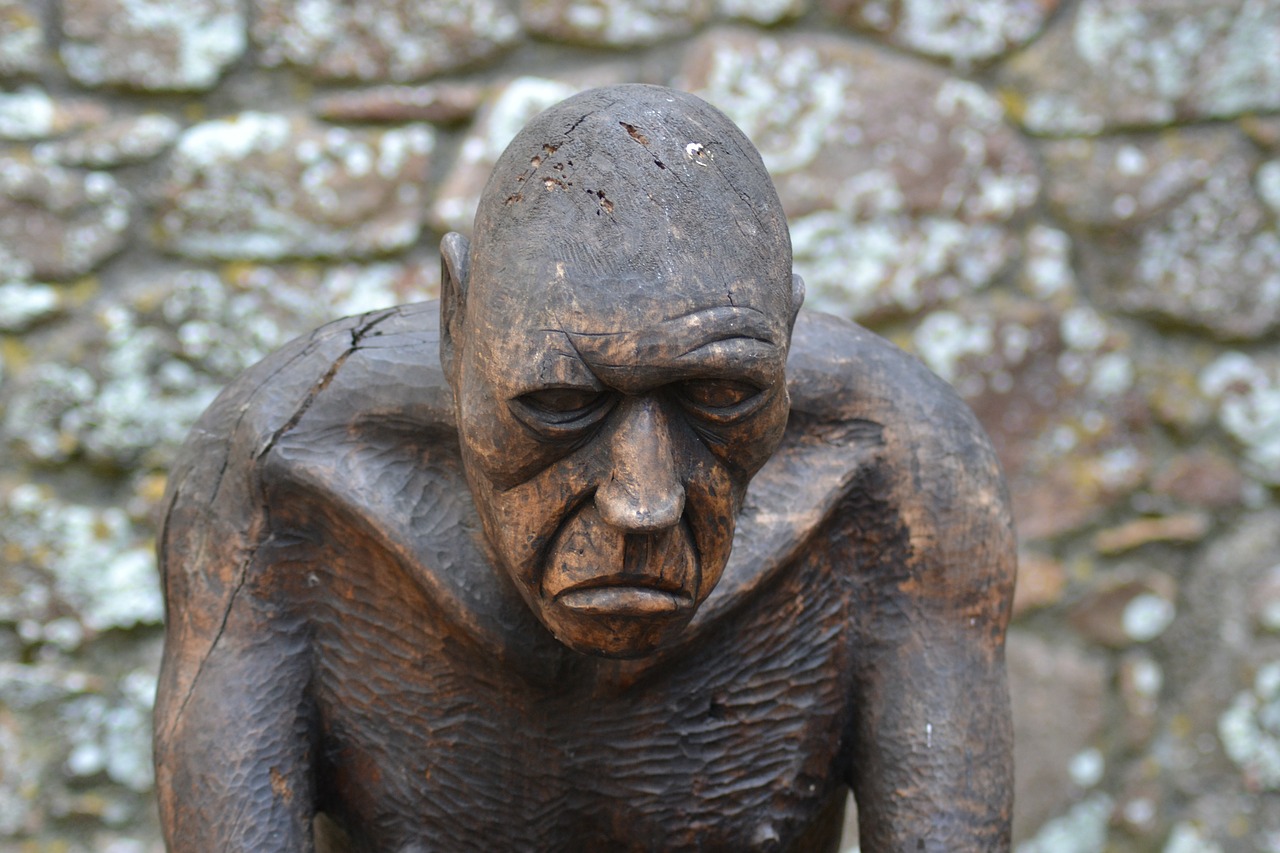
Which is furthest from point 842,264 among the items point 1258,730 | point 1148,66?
point 1258,730

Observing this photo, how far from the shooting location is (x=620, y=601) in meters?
0.75

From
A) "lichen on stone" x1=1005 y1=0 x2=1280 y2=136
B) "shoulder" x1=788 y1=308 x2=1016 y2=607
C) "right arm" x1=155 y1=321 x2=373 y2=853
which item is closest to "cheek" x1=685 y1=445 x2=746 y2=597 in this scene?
"shoulder" x1=788 y1=308 x2=1016 y2=607

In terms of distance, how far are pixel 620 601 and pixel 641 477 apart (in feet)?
0.26

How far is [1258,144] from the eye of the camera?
1873mm

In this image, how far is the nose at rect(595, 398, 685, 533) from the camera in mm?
715

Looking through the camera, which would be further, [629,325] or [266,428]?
[266,428]

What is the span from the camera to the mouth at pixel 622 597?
0.75 metres

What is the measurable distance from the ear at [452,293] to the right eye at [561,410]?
9 cm

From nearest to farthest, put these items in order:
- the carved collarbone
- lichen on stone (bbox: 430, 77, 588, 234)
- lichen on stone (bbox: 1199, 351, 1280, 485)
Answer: the carved collarbone, lichen on stone (bbox: 430, 77, 588, 234), lichen on stone (bbox: 1199, 351, 1280, 485)

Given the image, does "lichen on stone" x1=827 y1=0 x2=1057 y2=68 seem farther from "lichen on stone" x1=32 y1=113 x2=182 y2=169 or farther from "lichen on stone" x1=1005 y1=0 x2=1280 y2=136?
"lichen on stone" x1=32 y1=113 x2=182 y2=169

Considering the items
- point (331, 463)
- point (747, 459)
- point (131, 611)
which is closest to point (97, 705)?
point (131, 611)

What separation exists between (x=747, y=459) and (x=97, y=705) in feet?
4.35

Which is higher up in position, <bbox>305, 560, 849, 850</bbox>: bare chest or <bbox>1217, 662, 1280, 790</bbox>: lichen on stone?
<bbox>305, 560, 849, 850</bbox>: bare chest

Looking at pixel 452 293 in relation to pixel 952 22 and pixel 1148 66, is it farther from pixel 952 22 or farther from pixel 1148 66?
pixel 1148 66
